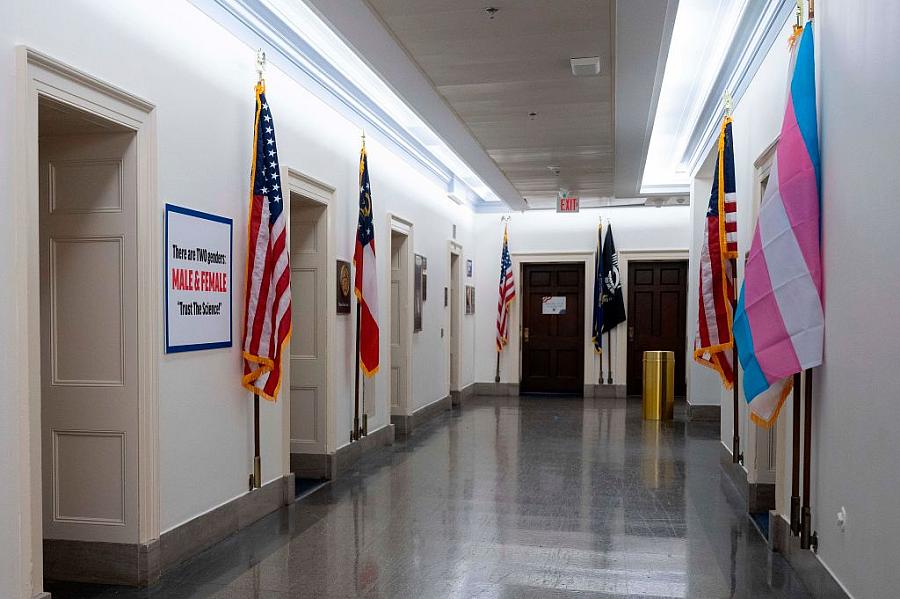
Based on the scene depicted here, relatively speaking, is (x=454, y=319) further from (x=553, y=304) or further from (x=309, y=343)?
(x=309, y=343)

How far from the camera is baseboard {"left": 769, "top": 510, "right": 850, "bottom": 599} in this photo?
3.76 meters

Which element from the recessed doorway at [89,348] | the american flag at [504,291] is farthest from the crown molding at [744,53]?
the american flag at [504,291]

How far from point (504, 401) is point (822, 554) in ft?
29.9

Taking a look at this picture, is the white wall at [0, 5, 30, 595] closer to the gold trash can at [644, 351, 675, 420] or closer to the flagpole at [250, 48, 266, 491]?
the flagpole at [250, 48, 266, 491]

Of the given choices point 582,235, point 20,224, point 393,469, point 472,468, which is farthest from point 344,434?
point 582,235

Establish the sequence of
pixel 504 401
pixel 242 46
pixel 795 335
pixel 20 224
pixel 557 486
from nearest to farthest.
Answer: pixel 20 224 → pixel 795 335 → pixel 242 46 → pixel 557 486 → pixel 504 401

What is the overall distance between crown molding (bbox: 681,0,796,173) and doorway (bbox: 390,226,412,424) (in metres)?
3.71

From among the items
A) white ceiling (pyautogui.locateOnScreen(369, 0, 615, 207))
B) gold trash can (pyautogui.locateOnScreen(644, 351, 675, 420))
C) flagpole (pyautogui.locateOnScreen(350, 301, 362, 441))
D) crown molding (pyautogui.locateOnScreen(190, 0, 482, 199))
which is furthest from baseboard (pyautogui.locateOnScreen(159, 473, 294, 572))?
gold trash can (pyautogui.locateOnScreen(644, 351, 675, 420))

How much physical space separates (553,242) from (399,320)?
519 centimetres

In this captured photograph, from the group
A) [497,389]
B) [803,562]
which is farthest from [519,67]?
[497,389]

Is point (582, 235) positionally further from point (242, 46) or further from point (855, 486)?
point (855, 486)

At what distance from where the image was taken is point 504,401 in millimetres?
12977

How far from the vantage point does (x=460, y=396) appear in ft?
41.3

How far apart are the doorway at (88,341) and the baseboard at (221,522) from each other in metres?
0.33
